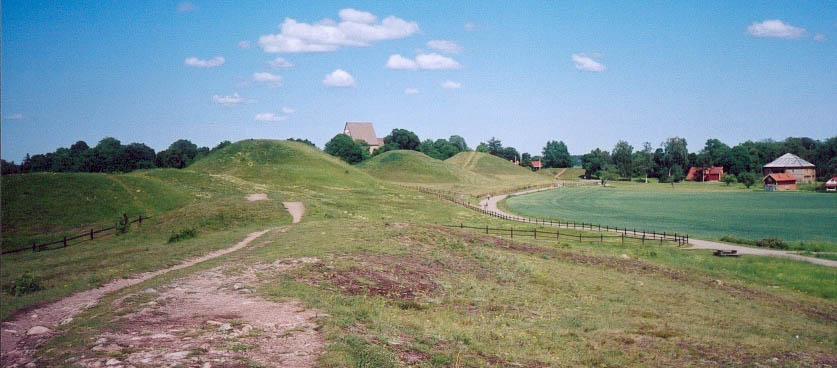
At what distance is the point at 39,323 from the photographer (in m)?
13.6

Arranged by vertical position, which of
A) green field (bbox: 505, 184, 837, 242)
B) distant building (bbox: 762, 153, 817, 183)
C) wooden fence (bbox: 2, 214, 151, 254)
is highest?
distant building (bbox: 762, 153, 817, 183)

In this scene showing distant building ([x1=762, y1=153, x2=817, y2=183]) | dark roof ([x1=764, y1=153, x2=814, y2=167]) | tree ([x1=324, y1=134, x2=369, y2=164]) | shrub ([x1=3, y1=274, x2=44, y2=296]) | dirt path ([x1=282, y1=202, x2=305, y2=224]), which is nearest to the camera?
shrub ([x1=3, y1=274, x2=44, y2=296])

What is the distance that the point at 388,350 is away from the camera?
44.2ft

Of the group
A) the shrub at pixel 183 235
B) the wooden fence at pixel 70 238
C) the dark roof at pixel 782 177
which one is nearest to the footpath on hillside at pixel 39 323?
the shrub at pixel 183 235

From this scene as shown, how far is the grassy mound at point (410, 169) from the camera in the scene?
152500 millimetres

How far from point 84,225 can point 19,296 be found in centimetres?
2807

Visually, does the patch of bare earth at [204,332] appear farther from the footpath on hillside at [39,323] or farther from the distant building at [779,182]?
the distant building at [779,182]

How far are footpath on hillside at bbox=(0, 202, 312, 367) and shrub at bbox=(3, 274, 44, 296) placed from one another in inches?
107

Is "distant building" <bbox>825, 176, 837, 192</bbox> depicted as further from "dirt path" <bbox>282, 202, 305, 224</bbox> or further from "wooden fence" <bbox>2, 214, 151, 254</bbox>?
"wooden fence" <bbox>2, 214, 151, 254</bbox>

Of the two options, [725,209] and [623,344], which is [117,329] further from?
[725,209]

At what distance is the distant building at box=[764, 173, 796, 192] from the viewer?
140125mm

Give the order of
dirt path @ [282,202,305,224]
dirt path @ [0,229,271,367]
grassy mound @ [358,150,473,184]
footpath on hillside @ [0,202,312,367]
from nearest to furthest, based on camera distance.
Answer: footpath on hillside @ [0,202,312,367] → dirt path @ [0,229,271,367] → dirt path @ [282,202,305,224] → grassy mound @ [358,150,473,184]

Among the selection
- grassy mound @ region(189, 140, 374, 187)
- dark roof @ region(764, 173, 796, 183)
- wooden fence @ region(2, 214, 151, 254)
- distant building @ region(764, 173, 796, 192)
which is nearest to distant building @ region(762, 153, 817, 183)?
dark roof @ region(764, 173, 796, 183)

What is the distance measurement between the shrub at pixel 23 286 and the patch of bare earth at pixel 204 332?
17.7 feet
